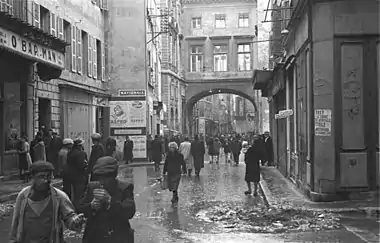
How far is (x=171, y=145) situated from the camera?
1473 cm

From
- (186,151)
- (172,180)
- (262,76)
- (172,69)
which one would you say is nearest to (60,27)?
(186,151)

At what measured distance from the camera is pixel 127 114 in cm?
3459

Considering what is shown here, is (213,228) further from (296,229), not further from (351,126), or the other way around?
(351,126)

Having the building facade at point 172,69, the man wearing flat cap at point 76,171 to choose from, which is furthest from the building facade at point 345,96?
the building facade at point 172,69

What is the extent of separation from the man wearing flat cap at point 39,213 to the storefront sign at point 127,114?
2945 centimetres

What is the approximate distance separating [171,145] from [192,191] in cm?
326

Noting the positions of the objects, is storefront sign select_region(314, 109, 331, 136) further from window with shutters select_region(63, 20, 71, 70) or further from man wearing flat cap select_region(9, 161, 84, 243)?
window with shutters select_region(63, 20, 71, 70)

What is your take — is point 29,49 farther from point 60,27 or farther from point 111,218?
point 111,218

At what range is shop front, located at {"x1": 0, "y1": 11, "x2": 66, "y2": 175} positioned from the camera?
17906 mm

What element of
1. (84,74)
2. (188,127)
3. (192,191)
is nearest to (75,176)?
(192,191)

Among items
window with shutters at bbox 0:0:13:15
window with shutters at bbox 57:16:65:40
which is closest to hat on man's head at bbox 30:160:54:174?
window with shutters at bbox 0:0:13:15

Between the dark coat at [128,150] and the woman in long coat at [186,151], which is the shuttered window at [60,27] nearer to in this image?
the woman in long coat at [186,151]

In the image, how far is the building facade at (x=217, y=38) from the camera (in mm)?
61375

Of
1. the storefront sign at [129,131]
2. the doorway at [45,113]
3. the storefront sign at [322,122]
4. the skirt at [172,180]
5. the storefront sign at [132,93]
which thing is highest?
the storefront sign at [132,93]
